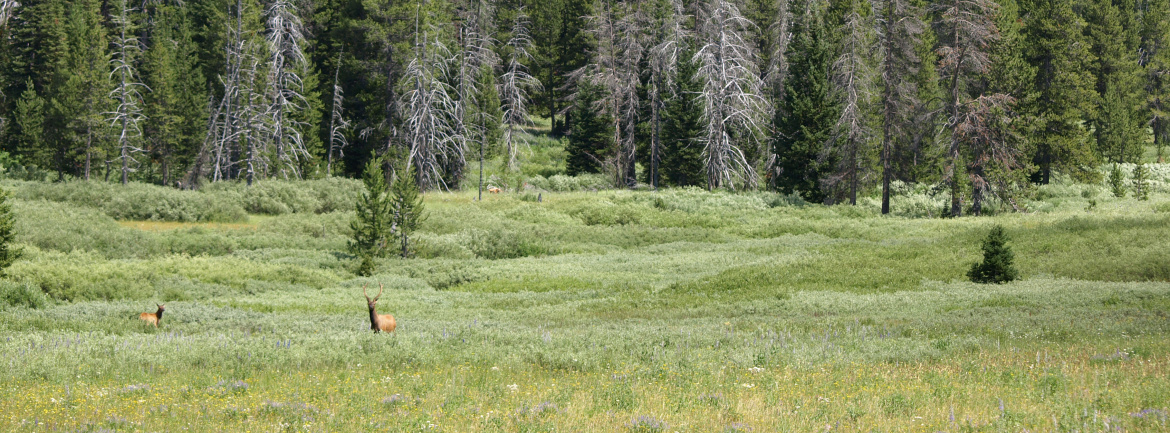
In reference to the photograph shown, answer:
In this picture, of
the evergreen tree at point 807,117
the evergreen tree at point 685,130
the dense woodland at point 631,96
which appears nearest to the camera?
the dense woodland at point 631,96

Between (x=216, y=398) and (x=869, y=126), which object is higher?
(x=869, y=126)

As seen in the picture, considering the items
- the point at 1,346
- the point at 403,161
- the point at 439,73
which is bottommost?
the point at 1,346

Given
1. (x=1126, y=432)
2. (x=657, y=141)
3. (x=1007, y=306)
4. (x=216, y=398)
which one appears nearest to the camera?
(x=1126, y=432)

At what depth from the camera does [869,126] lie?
4944 cm

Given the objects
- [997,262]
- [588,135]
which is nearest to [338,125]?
[588,135]

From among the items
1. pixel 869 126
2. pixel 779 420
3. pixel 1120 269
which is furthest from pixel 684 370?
pixel 869 126

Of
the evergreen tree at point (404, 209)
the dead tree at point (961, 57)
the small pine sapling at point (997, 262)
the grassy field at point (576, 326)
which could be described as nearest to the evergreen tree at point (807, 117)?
the dead tree at point (961, 57)

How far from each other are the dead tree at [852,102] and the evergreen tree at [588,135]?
1793cm

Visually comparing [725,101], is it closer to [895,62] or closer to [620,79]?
[620,79]

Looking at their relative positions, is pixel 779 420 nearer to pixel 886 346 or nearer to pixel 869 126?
pixel 886 346

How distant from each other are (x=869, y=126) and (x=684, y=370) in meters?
43.0

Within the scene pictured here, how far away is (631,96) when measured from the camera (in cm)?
5856

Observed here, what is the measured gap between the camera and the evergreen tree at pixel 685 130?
5528 cm

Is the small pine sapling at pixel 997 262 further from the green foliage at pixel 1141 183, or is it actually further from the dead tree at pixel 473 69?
the green foliage at pixel 1141 183
